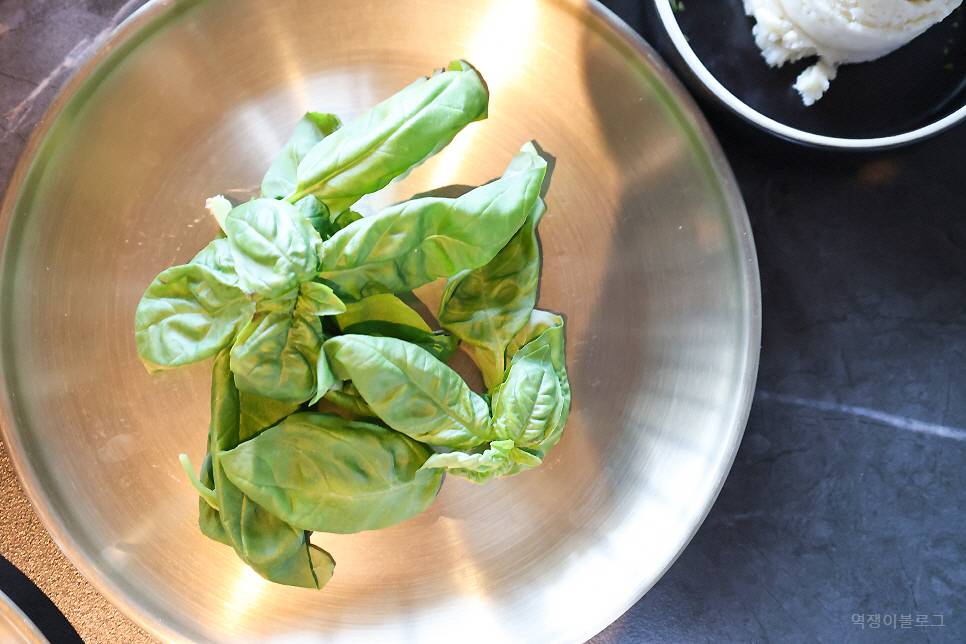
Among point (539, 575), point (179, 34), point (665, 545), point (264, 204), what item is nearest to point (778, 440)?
point (665, 545)

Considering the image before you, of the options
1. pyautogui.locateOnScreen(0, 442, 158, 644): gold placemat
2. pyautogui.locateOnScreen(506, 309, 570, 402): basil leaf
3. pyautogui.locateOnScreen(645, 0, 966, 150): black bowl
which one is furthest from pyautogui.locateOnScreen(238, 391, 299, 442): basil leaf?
pyautogui.locateOnScreen(645, 0, 966, 150): black bowl

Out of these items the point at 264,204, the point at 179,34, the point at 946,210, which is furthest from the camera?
the point at 946,210

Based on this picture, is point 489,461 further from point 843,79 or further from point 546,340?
point 843,79

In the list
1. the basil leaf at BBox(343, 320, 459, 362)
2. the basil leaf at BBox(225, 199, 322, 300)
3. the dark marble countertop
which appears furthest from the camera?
the dark marble countertop

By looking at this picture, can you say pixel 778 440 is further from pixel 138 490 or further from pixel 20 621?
pixel 20 621

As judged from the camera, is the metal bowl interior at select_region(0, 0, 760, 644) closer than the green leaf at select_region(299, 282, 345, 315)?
No

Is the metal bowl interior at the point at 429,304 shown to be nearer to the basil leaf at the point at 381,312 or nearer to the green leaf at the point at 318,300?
the basil leaf at the point at 381,312

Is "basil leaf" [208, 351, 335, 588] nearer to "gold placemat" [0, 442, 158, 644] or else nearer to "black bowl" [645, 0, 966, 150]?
"gold placemat" [0, 442, 158, 644]
